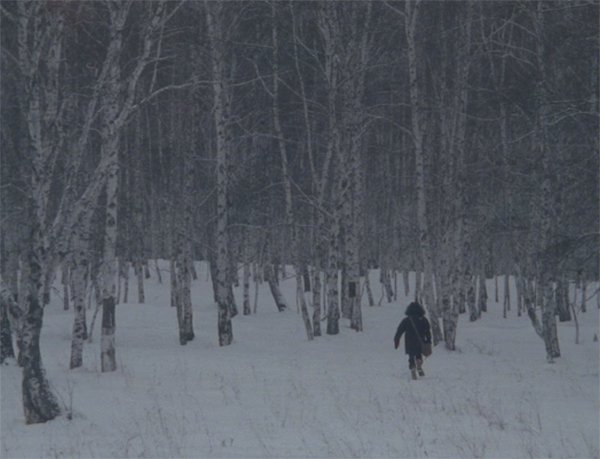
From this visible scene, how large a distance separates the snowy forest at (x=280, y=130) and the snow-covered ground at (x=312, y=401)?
3.28ft

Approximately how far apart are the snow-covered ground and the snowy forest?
1.00 m

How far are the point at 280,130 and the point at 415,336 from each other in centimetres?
975

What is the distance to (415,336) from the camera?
53.2 feet

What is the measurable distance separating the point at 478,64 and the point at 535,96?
32.1 feet

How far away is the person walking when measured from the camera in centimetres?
1612

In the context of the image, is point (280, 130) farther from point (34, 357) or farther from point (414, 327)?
point (34, 357)

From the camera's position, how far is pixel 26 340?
11.4 metres

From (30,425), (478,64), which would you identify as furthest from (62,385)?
(478,64)

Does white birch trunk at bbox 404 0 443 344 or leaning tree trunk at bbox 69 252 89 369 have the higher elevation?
white birch trunk at bbox 404 0 443 344

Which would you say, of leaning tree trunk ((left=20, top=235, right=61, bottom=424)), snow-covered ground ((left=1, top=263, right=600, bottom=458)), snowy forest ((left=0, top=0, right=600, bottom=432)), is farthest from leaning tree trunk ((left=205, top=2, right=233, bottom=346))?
leaning tree trunk ((left=20, top=235, right=61, bottom=424))

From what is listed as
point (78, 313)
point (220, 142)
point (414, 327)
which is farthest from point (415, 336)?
point (220, 142)

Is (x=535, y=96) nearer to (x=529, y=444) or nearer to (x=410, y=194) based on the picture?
(x=529, y=444)

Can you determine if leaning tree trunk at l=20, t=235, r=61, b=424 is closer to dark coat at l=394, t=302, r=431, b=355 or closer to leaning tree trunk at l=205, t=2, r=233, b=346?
dark coat at l=394, t=302, r=431, b=355

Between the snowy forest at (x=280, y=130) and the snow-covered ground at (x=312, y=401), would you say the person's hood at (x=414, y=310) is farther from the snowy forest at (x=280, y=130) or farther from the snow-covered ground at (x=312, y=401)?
the snowy forest at (x=280, y=130)
